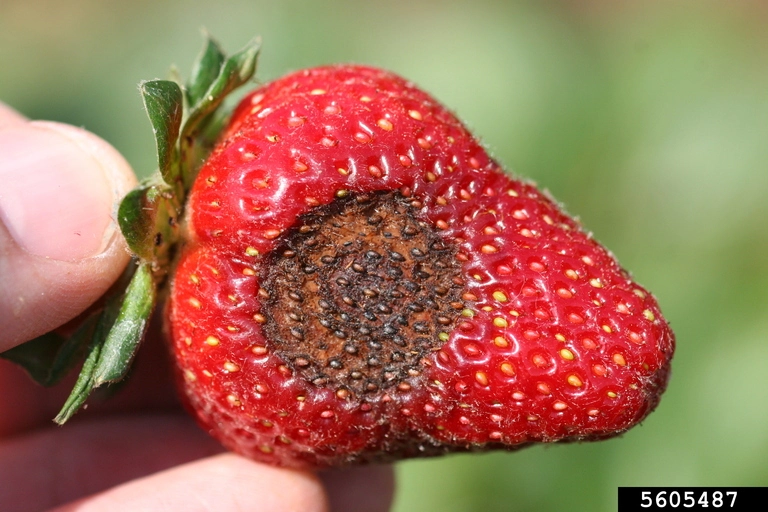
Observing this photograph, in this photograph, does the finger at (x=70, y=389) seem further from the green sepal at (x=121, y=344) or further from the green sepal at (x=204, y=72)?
the green sepal at (x=204, y=72)

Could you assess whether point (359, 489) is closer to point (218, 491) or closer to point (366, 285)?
point (218, 491)

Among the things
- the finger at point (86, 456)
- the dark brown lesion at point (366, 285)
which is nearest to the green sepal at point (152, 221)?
the dark brown lesion at point (366, 285)

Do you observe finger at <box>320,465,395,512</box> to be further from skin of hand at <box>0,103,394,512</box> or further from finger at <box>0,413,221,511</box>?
finger at <box>0,413,221,511</box>

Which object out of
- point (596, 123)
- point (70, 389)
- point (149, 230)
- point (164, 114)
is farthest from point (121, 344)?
point (596, 123)

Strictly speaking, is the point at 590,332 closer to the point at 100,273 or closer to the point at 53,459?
the point at 100,273

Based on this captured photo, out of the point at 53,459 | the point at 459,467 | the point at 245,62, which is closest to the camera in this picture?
the point at 245,62

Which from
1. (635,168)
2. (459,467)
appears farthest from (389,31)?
(459,467)
